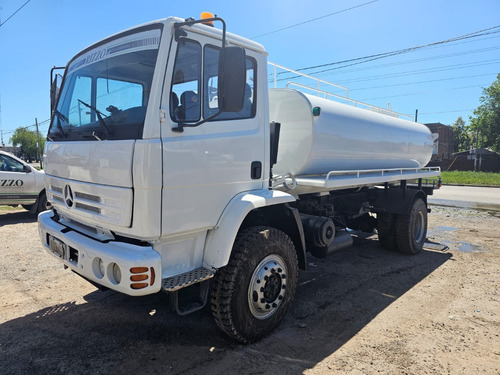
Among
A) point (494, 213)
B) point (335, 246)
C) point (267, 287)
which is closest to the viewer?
point (267, 287)

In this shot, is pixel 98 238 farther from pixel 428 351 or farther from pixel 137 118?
pixel 428 351

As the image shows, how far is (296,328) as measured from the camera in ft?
11.9

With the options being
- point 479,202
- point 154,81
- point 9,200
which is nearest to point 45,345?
point 154,81

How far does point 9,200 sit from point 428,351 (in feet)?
31.0

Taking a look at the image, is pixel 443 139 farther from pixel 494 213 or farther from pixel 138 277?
pixel 138 277

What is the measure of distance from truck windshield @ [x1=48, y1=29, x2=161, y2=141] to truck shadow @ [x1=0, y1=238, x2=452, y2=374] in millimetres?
1891

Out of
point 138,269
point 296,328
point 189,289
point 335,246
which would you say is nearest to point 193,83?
point 138,269

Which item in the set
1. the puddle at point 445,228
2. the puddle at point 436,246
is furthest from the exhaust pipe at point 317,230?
the puddle at point 445,228

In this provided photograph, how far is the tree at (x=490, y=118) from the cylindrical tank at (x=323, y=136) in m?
49.9

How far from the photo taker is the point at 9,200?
28.4ft

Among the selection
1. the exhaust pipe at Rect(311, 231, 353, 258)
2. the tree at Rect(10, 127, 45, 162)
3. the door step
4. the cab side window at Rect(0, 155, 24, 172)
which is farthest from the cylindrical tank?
the tree at Rect(10, 127, 45, 162)

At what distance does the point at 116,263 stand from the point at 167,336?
124cm

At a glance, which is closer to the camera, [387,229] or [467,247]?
[387,229]

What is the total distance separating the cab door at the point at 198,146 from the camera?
2684 mm
